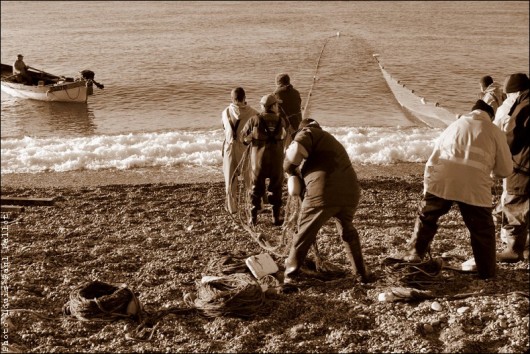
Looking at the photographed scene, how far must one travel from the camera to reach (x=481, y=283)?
5.98m

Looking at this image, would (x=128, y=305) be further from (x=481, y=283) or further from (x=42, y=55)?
(x=42, y=55)

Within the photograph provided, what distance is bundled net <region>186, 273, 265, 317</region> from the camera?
5.62 meters

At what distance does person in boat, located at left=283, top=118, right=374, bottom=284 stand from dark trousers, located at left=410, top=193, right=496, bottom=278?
672 mm

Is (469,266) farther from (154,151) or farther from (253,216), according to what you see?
(154,151)

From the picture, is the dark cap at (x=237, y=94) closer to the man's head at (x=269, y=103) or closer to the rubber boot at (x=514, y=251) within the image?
the man's head at (x=269, y=103)

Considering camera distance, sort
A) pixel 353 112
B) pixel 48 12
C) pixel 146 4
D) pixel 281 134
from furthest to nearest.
Answer: pixel 146 4, pixel 48 12, pixel 353 112, pixel 281 134

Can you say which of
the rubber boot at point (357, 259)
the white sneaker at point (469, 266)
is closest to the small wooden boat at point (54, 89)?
the rubber boot at point (357, 259)

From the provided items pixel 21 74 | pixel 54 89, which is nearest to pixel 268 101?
pixel 54 89

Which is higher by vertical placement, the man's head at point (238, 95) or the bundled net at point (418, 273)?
the man's head at point (238, 95)

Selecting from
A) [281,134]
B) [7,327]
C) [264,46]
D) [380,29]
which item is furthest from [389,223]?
[380,29]

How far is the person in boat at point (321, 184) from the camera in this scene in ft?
19.1

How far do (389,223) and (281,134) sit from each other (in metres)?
1.88

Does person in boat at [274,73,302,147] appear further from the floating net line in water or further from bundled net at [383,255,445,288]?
the floating net line in water

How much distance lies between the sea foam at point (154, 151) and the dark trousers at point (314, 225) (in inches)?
250
